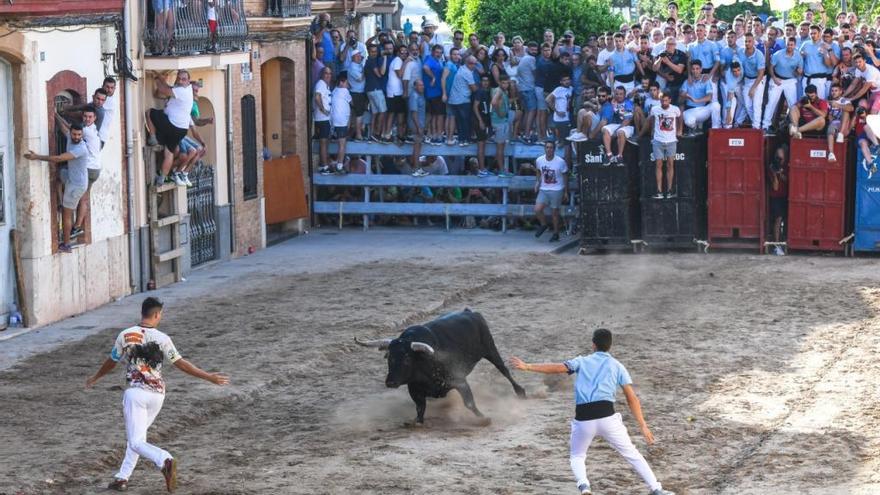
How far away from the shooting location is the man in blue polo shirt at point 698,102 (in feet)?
90.7

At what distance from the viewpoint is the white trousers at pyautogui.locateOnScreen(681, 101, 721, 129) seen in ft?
90.8

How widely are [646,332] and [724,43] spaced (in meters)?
8.32

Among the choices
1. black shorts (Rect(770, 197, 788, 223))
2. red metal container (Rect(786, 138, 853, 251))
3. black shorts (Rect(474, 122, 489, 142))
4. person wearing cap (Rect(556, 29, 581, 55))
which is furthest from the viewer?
black shorts (Rect(474, 122, 489, 142))

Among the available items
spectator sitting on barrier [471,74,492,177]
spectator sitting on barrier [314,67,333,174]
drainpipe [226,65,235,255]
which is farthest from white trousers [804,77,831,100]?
drainpipe [226,65,235,255]

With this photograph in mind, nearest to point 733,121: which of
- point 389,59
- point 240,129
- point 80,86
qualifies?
point 389,59

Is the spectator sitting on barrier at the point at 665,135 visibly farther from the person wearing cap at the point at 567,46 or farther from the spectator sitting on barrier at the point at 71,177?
the spectator sitting on barrier at the point at 71,177

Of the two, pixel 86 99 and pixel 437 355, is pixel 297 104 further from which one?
pixel 437 355

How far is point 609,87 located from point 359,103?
16.9 ft

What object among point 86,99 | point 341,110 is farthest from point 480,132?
point 86,99

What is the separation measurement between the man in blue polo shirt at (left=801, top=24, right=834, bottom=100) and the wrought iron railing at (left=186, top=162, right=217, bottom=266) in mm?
10251

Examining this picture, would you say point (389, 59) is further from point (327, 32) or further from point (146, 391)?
point (146, 391)

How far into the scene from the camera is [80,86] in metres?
22.7

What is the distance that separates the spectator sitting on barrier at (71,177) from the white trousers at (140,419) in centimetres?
881

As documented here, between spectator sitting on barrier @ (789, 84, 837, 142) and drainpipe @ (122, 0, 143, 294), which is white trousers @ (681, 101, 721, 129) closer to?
spectator sitting on barrier @ (789, 84, 837, 142)
